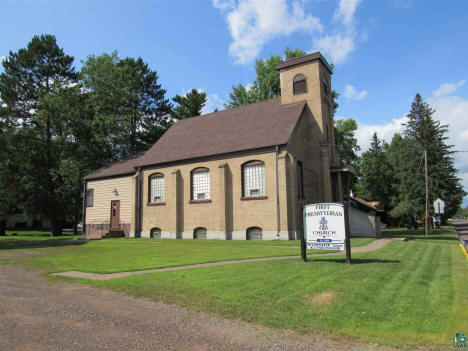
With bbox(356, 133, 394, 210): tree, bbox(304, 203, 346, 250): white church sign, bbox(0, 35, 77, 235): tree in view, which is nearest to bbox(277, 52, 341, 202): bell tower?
bbox(304, 203, 346, 250): white church sign

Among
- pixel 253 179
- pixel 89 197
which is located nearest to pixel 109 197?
pixel 89 197

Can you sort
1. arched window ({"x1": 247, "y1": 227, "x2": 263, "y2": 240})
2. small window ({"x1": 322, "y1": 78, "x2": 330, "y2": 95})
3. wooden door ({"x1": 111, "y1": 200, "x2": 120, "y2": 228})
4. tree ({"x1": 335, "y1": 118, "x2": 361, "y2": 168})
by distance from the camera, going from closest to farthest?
arched window ({"x1": 247, "y1": 227, "x2": 263, "y2": 240})
small window ({"x1": 322, "y1": 78, "x2": 330, "y2": 95})
wooden door ({"x1": 111, "y1": 200, "x2": 120, "y2": 228})
tree ({"x1": 335, "y1": 118, "x2": 361, "y2": 168})

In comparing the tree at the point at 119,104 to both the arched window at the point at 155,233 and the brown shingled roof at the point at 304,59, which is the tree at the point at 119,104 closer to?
the arched window at the point at 155,233

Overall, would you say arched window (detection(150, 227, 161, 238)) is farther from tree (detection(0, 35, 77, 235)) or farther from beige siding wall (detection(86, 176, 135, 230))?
tree (detection(0, 35, 77, 235))

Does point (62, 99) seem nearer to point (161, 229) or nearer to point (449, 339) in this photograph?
point (161, 229)

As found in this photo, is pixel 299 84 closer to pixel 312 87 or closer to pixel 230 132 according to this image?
pixel 312 87

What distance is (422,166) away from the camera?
42.6m

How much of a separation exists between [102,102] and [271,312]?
1618 inches

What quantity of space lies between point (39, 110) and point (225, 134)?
79.2 feet

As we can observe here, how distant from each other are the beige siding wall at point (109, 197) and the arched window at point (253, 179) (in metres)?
11.0

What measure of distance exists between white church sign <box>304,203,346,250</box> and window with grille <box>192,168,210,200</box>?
1411cm

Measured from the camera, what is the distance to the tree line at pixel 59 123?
37000 mm

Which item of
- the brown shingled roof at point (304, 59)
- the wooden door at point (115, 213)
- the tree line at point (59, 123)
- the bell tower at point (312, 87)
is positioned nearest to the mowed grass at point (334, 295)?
the bell tower at point (312, 87)

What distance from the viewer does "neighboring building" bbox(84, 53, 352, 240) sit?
73.7 ft
